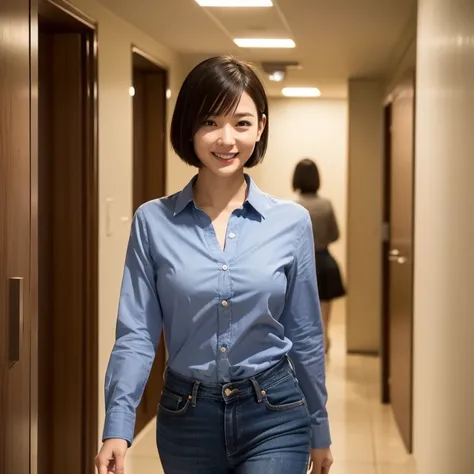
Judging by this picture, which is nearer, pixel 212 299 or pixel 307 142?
pixel 212 299

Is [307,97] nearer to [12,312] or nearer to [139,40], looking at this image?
[139,40]

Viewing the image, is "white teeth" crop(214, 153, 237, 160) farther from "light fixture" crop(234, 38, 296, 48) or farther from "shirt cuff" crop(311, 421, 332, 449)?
"light fixture" crop(234, 38, 296, 48)

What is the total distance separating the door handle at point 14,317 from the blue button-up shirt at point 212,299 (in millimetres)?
636

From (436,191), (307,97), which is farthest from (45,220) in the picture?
(307,97)

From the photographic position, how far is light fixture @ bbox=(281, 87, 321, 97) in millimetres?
7929

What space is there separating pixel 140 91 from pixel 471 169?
128 inches

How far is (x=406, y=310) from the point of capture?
4410 millimetres

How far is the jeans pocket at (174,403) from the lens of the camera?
1765 millimetres

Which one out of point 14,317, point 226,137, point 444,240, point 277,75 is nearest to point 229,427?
point 226,137

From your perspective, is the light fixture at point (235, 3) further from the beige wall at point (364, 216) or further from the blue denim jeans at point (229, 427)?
the beige wall at point (364, 216)

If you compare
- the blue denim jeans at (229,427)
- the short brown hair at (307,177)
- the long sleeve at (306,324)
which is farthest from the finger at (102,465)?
the short brown hair at (307,177)

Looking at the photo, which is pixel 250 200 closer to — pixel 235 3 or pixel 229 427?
pixel 229 427

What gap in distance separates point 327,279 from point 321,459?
4.53 meters

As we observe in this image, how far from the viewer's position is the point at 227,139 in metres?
1.81
